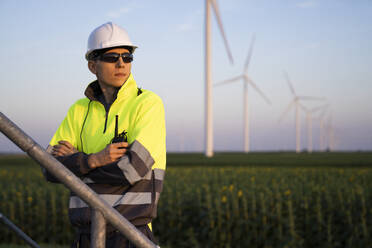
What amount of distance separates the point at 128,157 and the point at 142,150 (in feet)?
0.24

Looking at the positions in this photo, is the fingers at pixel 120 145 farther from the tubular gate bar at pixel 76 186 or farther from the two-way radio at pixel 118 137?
the tubular gate bar at pixel 76 186

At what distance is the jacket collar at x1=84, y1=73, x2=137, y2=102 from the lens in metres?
2.06

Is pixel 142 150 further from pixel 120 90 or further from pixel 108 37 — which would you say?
pixel 108 37

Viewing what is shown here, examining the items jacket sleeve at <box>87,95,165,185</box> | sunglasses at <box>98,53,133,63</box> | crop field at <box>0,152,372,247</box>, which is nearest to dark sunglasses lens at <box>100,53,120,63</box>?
sunglasses at <box>98,53,133,63</box>

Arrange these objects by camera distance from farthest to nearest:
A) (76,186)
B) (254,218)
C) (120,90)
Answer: (254,218), (120,90), (76,186)

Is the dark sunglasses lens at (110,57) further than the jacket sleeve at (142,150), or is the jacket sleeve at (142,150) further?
the dark sunglasses lens at (110,57)

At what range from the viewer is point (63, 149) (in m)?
2.11

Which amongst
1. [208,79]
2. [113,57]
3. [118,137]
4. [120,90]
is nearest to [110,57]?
[113,57]

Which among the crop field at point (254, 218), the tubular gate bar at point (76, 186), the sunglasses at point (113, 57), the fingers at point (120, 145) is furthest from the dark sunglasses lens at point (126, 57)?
the crop field at point (254, 218)

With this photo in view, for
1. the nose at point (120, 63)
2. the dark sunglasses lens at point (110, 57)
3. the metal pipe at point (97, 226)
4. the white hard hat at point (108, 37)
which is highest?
the white hard hat at point (108, 37)

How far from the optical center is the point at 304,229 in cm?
677

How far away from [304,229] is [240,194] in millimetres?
1222

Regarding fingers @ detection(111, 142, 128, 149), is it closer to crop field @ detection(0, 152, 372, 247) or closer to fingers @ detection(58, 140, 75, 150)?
fingers @ detection(58, 140, 75, 150)

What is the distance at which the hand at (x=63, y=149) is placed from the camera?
210 centimetres
